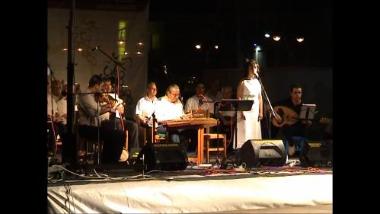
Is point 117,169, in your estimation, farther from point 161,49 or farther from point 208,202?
point 161,49

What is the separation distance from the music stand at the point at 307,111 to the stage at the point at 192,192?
1.64 metres

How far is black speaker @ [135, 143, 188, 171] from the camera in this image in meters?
6.06

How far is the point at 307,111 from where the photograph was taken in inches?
294

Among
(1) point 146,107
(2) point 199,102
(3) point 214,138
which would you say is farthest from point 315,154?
(1) point 146,107

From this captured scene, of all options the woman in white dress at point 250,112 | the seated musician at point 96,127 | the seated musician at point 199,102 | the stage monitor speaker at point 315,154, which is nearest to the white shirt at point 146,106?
the seated musician at point 199,102

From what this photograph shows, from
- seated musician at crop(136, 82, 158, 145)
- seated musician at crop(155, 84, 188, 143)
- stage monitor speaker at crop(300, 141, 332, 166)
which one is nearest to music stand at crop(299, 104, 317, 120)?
stage monitor speaker at crop(300, 141, 332, 166)

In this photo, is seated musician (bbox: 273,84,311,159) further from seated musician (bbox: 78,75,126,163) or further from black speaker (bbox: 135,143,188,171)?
seated musician (bbox: 78,75,126,163)

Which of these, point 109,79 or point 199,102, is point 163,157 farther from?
point 199,102

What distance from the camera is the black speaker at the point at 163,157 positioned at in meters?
6.06

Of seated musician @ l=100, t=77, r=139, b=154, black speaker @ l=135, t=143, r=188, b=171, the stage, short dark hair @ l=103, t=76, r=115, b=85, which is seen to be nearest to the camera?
the stage

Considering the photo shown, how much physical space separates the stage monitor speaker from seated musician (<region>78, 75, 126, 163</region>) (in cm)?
228
